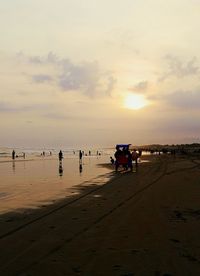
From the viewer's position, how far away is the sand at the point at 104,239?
650 centimetres

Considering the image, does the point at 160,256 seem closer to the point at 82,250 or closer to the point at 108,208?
the point at 82,250

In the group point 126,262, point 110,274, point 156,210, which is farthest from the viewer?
point 156,210

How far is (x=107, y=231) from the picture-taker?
363 inches

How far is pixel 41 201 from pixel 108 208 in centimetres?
321

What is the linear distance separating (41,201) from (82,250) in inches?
298

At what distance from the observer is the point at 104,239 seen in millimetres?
8414

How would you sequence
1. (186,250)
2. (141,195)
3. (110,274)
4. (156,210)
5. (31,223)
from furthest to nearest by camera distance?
(141,195) < (156,210) < (31,223) < (186,250) < (110,274)

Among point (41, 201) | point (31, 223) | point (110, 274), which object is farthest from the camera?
point (41, 201)

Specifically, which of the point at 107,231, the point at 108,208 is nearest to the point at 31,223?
the point at 107,231

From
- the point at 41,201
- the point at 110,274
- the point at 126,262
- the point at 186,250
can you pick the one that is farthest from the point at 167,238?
the point at 41,201

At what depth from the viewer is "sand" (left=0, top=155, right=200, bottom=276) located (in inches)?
256

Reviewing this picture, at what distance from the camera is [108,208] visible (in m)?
12.8

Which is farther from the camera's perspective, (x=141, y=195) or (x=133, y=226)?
(x=141, y=195)

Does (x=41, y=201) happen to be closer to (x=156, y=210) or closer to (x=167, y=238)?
(x=156, y=210)
